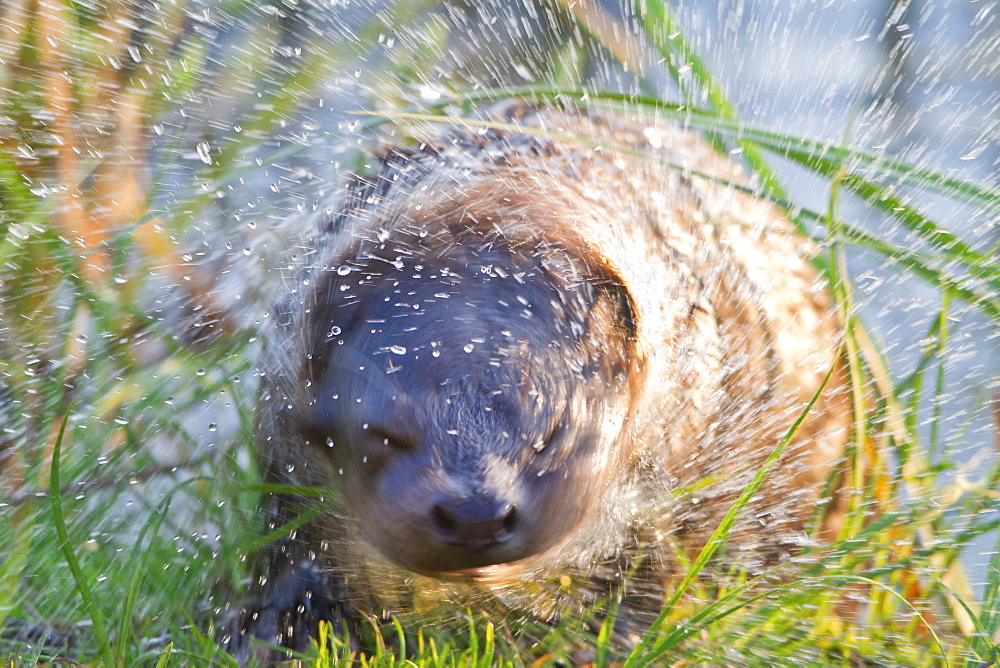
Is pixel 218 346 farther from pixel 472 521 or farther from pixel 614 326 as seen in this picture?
pixel 472 521

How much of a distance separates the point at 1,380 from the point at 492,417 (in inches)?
58.4

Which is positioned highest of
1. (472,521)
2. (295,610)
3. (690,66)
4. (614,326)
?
(690,66)

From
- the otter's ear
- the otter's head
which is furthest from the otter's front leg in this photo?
the otter's ear

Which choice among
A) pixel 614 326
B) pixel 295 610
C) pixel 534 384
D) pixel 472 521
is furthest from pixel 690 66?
pixel 295 610

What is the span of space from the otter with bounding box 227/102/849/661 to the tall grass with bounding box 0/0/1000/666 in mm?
100

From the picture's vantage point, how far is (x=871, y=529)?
1.31 metres

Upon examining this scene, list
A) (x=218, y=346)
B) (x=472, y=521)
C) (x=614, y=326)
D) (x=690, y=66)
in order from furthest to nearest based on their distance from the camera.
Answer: (x=218, y=346)
(x=690, y=66)
(x=614, y=326)
(x=472, y=521)

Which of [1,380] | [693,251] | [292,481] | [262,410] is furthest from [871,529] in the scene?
[1,380]

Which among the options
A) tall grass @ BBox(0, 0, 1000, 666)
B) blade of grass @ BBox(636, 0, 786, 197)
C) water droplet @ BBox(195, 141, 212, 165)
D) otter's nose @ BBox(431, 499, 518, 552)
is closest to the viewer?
otter's nose @ BBox(431, 499, 518, 552)

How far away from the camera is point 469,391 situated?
1.07m

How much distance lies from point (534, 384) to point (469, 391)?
0.34 feet

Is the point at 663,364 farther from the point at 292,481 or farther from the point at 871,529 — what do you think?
the point at 292,481

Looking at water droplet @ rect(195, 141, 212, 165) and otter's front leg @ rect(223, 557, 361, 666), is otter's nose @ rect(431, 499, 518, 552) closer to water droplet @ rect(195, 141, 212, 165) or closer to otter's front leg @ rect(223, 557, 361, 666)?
otter's front leg @ rect(223, 557, 361, 666)

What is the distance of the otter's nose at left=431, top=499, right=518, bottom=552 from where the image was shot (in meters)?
1.01
